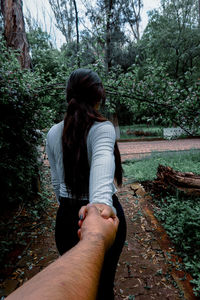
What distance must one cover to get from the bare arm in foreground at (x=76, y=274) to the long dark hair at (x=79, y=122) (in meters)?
0.56

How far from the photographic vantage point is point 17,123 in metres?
3.02

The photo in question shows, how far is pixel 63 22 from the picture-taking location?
15031 millimetres

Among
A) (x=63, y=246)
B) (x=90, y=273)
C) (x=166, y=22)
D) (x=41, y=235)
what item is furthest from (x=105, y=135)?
(x=166, y=22)

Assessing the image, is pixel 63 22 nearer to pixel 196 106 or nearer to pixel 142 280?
pixel 196 106

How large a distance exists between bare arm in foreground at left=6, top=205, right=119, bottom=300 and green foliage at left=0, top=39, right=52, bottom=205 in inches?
94.9

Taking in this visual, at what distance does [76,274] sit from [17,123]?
2924 mm

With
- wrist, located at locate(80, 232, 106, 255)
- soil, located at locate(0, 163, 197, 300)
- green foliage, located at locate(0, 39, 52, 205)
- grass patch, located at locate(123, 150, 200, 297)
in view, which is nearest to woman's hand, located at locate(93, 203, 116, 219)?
wrist, located at locate(80, 232, 106, 255)

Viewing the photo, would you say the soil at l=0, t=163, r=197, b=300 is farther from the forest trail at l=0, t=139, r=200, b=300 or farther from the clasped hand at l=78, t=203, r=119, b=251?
the clasped hand at l=78, t=203, r=119, b=251

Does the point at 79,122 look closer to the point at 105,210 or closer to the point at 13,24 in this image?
the point at 105,210

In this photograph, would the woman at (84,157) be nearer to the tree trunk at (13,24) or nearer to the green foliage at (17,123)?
the green foliage at (17,123)

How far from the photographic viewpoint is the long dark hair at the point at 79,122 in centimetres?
117

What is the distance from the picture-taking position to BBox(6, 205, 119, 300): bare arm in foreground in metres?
0.41

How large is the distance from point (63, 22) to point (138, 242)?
17013 mm

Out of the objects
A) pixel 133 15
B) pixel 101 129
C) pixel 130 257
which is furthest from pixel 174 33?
pixel 101 129
